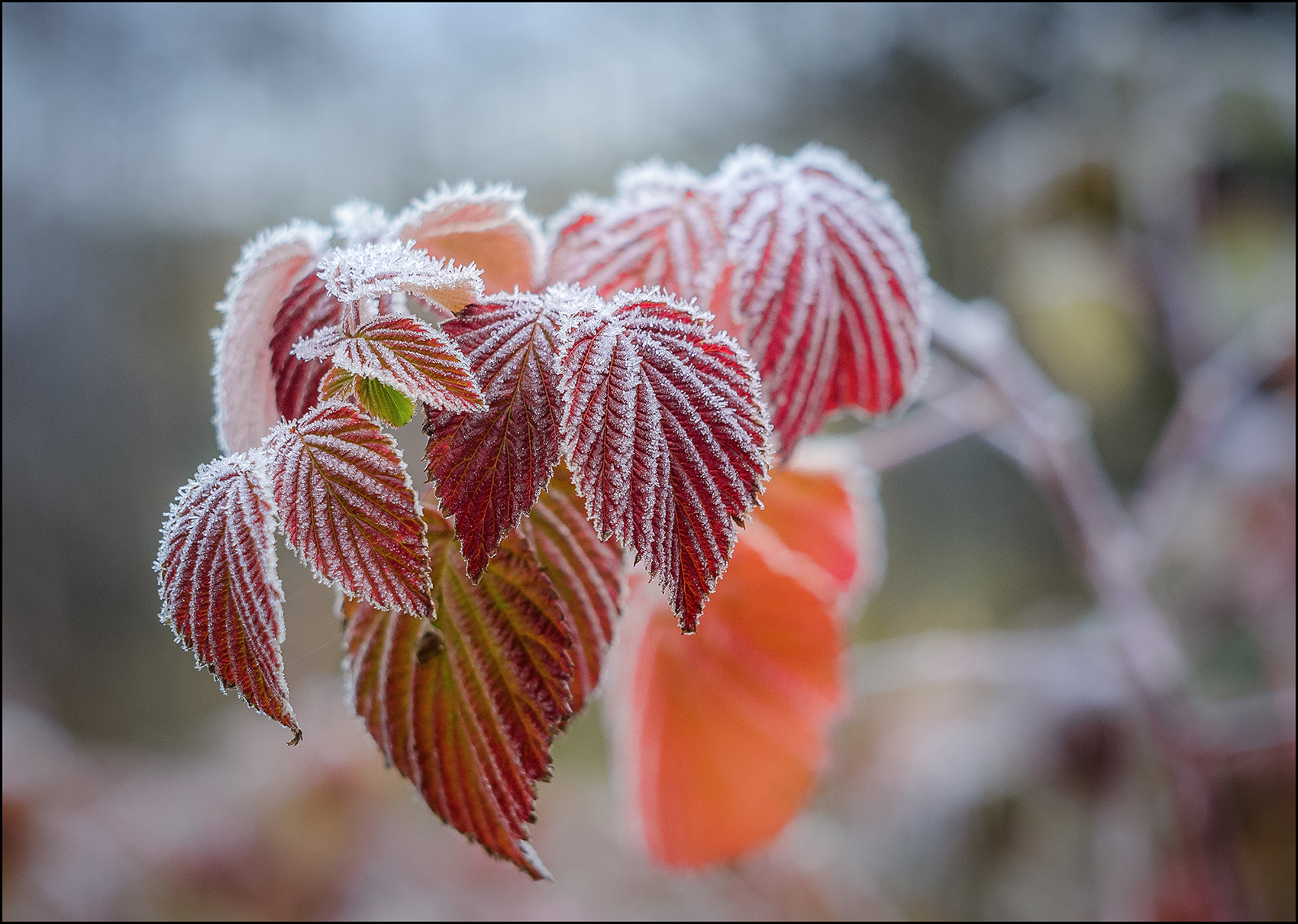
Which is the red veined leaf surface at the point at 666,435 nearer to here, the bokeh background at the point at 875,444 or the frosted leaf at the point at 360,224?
the frosted leaf at the point at 360,224

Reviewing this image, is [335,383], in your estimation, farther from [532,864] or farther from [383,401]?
[532,864]

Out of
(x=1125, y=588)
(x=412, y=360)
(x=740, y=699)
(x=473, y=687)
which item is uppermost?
(x=412, y=360)

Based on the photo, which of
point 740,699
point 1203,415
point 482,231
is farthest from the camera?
point 1203,415

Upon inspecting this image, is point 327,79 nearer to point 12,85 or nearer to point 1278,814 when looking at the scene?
point 12,85

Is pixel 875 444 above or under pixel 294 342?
under

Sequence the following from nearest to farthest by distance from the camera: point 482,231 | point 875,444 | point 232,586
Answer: point 232,586 → point 482,231 → point 875,444

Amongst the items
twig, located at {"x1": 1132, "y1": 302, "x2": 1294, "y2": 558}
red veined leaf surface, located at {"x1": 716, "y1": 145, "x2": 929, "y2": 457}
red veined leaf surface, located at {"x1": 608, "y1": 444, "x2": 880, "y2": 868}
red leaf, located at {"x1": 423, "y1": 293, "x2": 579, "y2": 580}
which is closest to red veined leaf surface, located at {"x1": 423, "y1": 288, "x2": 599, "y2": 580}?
red leaf, located at {"x1": 423, "y1": 293, "x2": 579, "y2": 580}

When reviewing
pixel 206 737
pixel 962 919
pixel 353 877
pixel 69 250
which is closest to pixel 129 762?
pixel 206 737

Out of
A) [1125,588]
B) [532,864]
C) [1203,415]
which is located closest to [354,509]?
[532,864]
